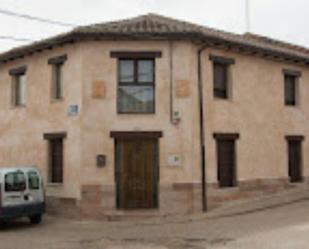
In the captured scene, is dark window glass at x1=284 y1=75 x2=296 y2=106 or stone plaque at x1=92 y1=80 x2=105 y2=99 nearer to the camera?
stone plaque at x1=92 y1=80 x2=105 y2=99

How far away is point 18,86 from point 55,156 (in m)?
4.01

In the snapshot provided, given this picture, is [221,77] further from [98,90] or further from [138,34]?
[98,90]

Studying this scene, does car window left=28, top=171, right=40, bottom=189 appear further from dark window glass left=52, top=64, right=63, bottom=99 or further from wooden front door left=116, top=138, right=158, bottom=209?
dark window glass left=52, top=64, right=63, bottom=99

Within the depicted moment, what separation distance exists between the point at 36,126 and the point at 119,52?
15.0ft

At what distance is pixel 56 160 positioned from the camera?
59.0 feet

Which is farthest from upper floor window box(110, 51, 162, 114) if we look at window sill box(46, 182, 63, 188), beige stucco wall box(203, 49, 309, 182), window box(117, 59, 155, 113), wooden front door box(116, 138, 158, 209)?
window sill box(46, 182, 63, 188)

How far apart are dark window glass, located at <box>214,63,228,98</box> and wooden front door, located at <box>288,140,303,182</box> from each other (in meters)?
4.36

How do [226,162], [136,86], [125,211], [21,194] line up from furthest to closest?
Answer: [226,162], [136,86], [125,211], [21,194]

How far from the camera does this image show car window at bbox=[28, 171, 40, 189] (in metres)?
15.4

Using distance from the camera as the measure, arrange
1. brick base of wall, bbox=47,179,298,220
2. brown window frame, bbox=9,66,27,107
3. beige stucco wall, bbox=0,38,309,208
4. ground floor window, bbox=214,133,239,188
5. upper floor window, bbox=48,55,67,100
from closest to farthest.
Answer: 1. brick base of wall, bbox=47,179,298,220
2. beige stucco wall, bbox=0,38,309,208
3. ground floor window, bbox=214,133,239,188
4. upper floor window, bbox=48,55,67,100
5. brown window frame, bbox=9,66,27,107

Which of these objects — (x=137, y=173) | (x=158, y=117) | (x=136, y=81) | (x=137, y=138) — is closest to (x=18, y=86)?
(x=136, y=81)

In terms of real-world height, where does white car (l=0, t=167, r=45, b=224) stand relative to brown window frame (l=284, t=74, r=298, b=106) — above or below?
below

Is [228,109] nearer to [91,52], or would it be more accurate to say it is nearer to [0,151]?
[91,52]

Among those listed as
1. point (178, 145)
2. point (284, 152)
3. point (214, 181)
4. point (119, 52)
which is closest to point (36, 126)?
point (119, 52)
